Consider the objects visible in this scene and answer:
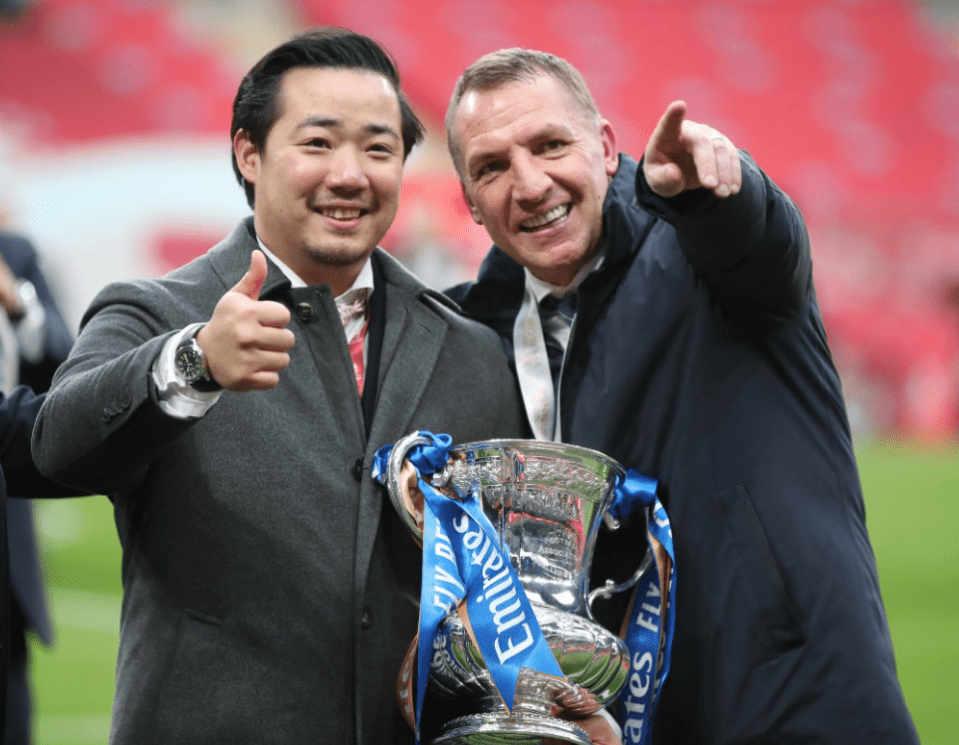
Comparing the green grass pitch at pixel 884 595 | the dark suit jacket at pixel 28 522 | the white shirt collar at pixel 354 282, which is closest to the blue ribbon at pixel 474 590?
the white shirt collar at pixel 354 282

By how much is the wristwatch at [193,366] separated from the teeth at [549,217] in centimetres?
77

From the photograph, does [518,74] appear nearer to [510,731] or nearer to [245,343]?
[245,343]

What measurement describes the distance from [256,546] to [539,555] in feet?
1.39

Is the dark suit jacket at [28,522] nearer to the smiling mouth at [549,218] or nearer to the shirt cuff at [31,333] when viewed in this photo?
the shirt cuff at [31,333]

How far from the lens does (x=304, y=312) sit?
198 cm

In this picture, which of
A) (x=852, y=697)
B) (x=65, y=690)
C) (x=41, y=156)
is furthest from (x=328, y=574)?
(x=41, y=156)

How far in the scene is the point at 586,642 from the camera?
5.49ft

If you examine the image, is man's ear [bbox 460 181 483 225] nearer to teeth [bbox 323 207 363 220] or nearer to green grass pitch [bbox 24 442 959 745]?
teeth [bbox 323 207 363 220]

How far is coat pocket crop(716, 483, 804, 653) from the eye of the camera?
182cm

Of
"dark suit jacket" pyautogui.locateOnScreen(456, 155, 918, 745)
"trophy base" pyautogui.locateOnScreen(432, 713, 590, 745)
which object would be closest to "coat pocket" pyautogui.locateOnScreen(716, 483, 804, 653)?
"dark suit jacket" pyautogui.locateOnScreen(456, 155, 918, 745)

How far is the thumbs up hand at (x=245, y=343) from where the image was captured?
1511 millimetres

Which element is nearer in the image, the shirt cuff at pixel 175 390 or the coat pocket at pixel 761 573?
the shirt cuff at pixel 175 390

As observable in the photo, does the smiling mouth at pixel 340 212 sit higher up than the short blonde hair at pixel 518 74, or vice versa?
the short blonde hair at pixel 518 74

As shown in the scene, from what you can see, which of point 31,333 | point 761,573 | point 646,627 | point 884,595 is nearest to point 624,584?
point 646,627
